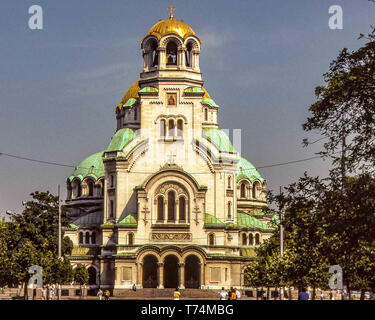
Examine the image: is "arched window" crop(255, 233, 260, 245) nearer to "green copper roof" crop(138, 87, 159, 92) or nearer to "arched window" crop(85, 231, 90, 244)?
"arched window" crop(85, 231, 90, 244)

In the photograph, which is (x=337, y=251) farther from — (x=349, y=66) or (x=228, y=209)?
(x=228, y=209)

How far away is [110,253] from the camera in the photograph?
93.6 metres

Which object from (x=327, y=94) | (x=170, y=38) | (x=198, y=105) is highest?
(x=170, y=38)

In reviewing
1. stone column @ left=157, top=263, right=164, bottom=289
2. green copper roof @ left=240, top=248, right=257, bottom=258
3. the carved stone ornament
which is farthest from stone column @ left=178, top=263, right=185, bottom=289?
green copper roof @ left=240, top=248, right=257, bottom=258

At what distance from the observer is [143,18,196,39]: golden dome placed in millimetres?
97750

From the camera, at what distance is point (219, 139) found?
330 ft

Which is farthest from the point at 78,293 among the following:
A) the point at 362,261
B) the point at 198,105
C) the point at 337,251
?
the point at 337,251

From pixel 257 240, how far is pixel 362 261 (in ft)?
180

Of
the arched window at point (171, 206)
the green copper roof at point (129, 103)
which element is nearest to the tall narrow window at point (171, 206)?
the arched window at point (171, 206)

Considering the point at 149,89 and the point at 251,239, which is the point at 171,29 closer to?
the point at 149,89

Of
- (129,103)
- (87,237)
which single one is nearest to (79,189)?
(87,237)

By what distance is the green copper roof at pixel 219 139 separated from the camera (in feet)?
323

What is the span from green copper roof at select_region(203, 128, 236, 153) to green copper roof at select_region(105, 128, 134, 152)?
Result: 316 inches

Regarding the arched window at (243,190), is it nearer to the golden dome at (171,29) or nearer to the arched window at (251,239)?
the arched window at (251,239)
